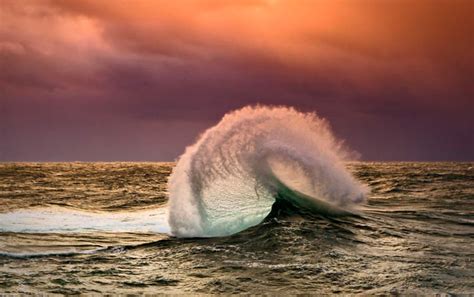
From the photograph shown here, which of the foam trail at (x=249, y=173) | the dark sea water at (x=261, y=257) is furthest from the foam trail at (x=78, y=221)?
the foam trail at (x=249, y=173)

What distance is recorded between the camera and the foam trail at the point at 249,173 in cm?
1619

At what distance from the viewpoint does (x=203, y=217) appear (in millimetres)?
15922

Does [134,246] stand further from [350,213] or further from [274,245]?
[350,213]

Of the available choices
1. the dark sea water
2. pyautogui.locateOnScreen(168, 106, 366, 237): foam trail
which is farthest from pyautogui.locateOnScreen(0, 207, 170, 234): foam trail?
pyautogui.locateOnScreen(168, 106, 366, 237): foam trail

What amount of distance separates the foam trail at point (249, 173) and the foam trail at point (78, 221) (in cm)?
163

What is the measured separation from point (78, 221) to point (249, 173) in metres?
8.06

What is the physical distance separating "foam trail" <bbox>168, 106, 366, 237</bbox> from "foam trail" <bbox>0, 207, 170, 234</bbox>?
1.63m

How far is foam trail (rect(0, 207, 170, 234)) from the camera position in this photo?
1762cm

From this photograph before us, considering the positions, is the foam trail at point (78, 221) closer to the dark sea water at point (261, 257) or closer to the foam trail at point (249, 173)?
the dark sea water at point (261, 257)

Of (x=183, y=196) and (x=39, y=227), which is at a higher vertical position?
(x=183, y=196)

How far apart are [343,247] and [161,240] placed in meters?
5.64

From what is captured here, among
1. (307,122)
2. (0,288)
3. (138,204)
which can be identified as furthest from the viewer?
(138,204)

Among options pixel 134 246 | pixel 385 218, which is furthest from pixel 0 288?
pixel 385 218

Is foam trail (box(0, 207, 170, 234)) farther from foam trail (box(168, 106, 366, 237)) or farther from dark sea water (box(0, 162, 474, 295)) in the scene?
foam trail (box(168, 106, 366, 237))
